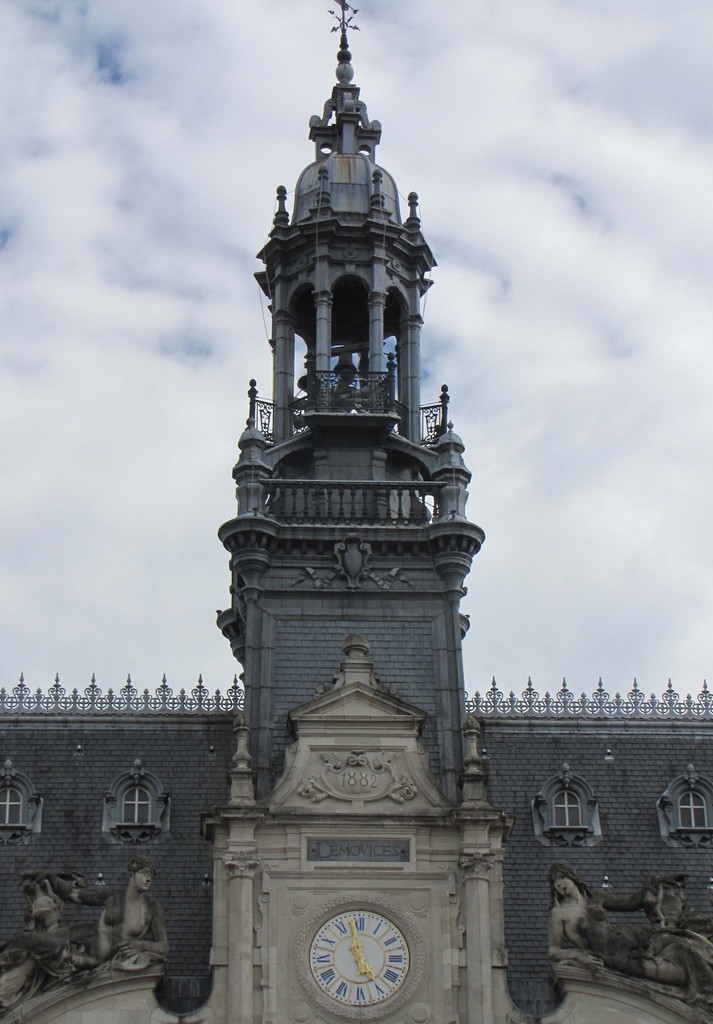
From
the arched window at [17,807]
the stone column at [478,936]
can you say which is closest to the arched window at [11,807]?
the arched window at [17,807]

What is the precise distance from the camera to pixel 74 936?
48719mm

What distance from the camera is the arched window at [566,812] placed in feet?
176

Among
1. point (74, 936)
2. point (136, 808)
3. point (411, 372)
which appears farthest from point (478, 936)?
point (411, 372)

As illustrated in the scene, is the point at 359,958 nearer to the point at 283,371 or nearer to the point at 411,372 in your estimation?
the point at 283,371

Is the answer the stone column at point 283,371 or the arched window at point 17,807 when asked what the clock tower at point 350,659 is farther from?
the arched window at point 17,807

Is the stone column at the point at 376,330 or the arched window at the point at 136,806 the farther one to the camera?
the stone column at the point at 376,330

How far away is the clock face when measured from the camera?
48.9 metres

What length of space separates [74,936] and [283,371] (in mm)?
17445

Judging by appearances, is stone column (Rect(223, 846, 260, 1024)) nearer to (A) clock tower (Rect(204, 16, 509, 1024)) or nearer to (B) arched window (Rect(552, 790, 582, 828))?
(A) clock tower (Rect(204, 16, 509, 1024))

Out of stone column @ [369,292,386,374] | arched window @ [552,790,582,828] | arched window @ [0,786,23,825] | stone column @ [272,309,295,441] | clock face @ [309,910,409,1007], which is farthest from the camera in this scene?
stone column @ [272,309,295,441]

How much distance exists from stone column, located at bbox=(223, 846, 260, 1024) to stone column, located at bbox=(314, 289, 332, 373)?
14313mm

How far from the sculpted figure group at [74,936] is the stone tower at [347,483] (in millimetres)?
4529

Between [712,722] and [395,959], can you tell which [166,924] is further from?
[712,722]

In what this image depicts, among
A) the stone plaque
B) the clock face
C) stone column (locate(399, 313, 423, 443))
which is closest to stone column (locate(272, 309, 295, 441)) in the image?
stone column (locate(399, 313, 423, 443))
